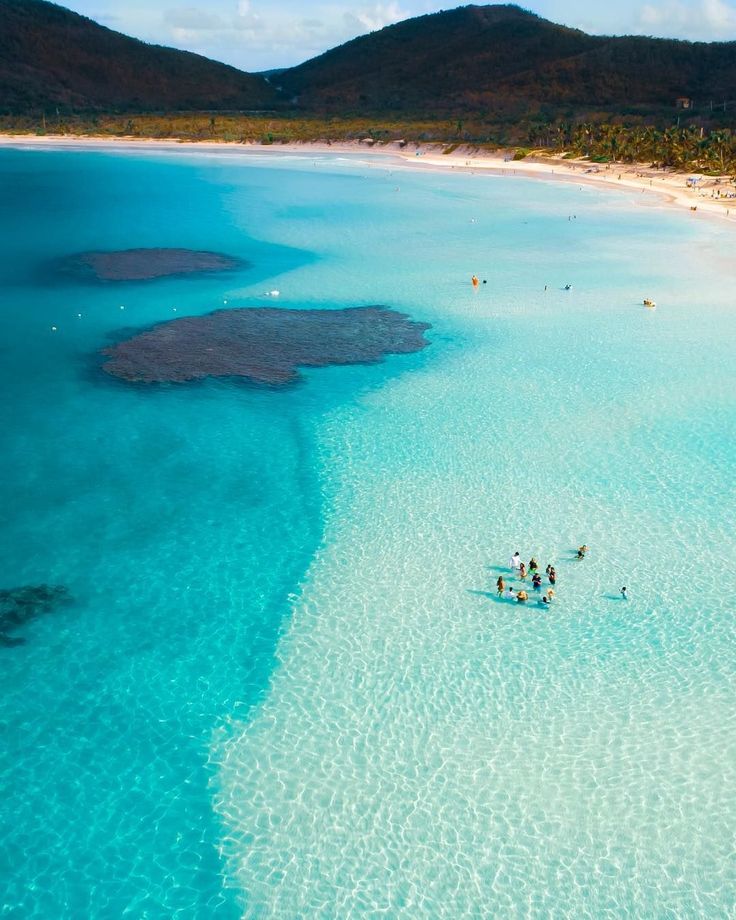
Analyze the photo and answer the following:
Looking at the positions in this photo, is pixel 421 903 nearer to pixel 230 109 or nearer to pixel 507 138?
pixel 507 138

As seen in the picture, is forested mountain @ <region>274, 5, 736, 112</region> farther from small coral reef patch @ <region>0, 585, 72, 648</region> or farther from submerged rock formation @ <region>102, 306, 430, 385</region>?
small coral reef patch @ <region>0, 585, 72, 648</region>

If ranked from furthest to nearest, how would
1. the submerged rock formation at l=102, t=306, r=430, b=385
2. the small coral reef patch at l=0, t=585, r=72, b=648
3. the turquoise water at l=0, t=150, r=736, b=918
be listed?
the submerged rock formation at l=102, t=306, r=430, b=385 → the small coral reef patch at l=0, t=585, r=72, b=648 → the turquoise water at l=0, t=150, r=736, b=918

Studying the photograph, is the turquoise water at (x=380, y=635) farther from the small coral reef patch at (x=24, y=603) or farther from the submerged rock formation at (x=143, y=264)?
the submerged rock formation at (x=143, y=264)

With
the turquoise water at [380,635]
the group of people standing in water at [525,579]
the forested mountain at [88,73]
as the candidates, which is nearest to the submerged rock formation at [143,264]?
the turquoise water at [380,635]

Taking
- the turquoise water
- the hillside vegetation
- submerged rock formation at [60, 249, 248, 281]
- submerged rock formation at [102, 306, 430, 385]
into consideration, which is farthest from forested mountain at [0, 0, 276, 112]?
the turquoise water

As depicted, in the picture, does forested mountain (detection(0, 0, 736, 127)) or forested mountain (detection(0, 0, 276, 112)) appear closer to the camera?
forested mountain (detection(0, 0, 736, 127))
